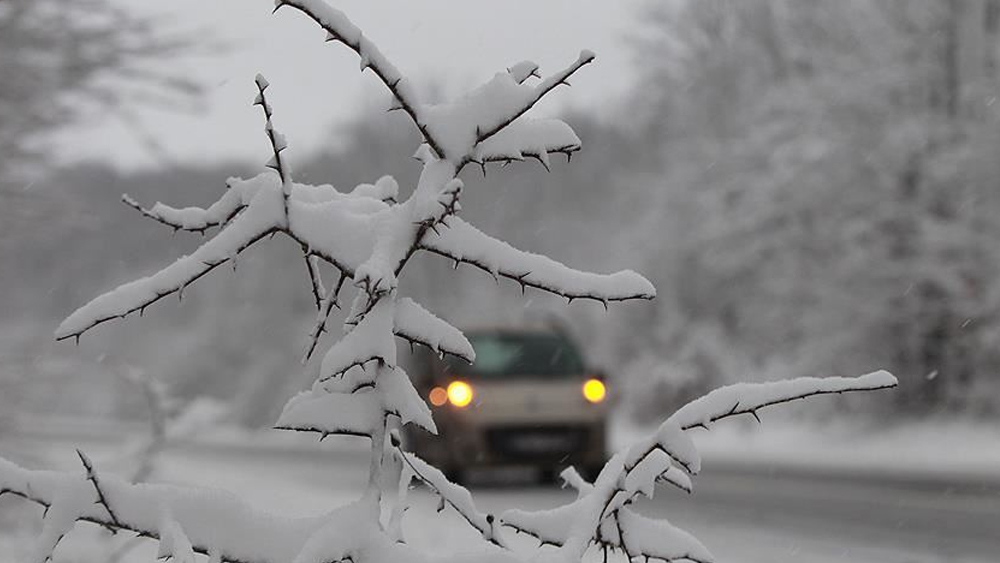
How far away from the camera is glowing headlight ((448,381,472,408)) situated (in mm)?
13781

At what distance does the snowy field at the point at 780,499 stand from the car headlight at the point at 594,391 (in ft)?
3.02

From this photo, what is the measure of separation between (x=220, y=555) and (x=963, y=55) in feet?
71.3

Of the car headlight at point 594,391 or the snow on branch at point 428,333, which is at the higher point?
the car headlight at point 594,391

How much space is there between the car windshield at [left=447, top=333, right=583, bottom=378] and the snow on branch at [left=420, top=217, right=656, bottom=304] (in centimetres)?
1245

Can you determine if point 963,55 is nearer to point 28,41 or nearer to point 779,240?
point 779,240

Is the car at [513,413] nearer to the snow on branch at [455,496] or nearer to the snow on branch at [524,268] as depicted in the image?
the snow on branch at [455,496]

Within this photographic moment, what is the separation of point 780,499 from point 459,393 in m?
3.00

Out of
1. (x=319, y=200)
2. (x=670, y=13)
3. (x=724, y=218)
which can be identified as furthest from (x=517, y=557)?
(x=670, y=13)

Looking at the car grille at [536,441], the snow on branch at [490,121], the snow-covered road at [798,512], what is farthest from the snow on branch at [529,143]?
the car grille at [536,441]

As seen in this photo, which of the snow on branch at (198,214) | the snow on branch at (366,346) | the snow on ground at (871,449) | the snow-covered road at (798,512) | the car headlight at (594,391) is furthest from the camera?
the snow on ground at (871,449)

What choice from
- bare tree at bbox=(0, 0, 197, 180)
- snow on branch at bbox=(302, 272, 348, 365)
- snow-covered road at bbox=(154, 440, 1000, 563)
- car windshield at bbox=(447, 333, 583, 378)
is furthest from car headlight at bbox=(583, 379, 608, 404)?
snow on branch at bbox=(302, 272, 348, 365)

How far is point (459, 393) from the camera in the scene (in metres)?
13.8

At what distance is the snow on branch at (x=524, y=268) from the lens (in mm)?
1459

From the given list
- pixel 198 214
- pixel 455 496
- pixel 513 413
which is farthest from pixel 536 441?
pixel 198 214
